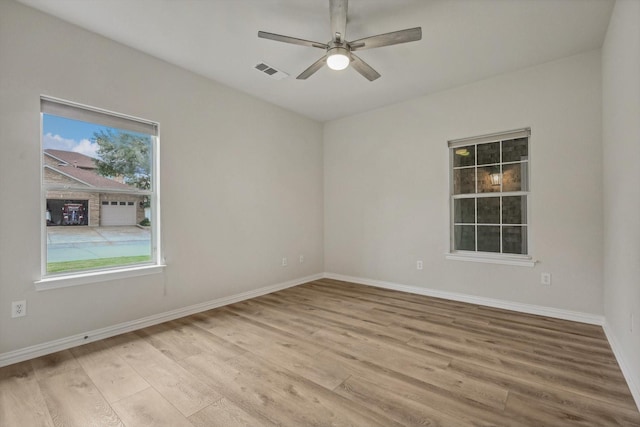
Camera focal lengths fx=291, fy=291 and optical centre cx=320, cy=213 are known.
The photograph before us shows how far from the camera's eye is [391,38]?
229 centimetres

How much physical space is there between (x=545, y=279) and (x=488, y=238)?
2.43 ft

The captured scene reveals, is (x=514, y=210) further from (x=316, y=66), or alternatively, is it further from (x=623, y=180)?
(x=316, y=66)

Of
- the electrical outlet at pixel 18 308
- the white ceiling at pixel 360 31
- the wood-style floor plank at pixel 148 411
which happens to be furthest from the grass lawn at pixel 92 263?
the white ceiling at pixel 360 31

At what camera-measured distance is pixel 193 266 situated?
3.49m

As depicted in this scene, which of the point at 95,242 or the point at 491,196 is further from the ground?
the point at 491,196

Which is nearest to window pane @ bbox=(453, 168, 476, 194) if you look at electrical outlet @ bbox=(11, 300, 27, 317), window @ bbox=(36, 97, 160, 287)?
window @ bbox=(36, 97, 160, 287)

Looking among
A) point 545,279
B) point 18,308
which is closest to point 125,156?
point 18,308

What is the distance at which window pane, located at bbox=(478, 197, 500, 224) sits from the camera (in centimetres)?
373

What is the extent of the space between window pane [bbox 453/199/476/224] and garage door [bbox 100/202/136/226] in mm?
3976

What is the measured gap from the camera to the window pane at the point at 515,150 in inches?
138

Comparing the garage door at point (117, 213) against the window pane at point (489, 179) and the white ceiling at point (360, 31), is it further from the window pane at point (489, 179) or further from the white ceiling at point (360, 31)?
the window pane at point (489, 179)

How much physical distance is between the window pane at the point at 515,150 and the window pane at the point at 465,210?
666 millimetres

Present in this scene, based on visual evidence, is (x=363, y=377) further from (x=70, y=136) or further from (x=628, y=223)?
(x=70, y=136)

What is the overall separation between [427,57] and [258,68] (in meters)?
1.89
